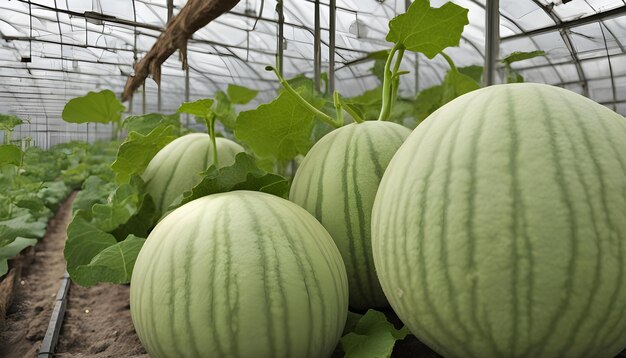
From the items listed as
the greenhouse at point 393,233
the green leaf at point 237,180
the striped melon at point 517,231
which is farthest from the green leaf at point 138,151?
the striped melon at point 517,231

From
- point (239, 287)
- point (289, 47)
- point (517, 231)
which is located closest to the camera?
point (517, 231)

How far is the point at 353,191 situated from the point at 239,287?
265mm

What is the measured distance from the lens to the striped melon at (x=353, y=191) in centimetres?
82

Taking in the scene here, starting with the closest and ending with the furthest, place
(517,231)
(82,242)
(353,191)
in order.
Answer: (517,231), (353,191), (82,242)

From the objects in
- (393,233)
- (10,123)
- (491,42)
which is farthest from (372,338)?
(10,123)

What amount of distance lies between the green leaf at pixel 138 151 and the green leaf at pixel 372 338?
0.64 m

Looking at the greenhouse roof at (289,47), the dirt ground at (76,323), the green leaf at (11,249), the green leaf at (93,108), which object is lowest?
the dirt ground at (76,323)

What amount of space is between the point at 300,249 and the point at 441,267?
7.3 inches

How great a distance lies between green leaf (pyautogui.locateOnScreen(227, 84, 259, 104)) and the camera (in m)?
1.67

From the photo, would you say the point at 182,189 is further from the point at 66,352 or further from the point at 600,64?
the point at 600,64

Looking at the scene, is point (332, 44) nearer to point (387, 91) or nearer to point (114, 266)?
point (387, 91)

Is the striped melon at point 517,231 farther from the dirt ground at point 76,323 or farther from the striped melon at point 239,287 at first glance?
the dirt ground at point 76,323

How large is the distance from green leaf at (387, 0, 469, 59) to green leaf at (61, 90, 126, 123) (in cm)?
95

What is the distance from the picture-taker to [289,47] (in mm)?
4621
